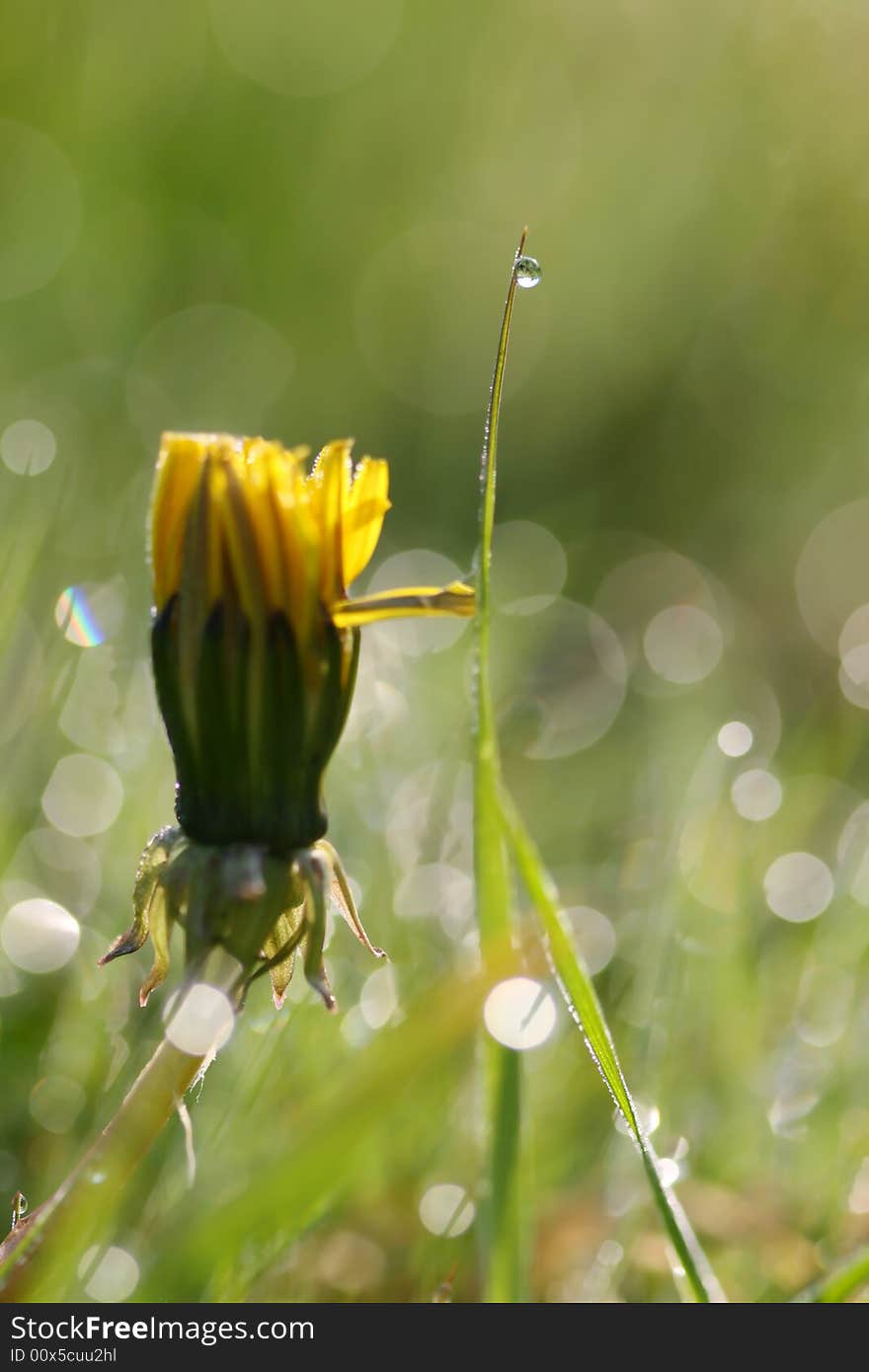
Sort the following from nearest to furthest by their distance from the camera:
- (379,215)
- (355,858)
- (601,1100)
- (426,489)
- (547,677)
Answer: (601,1100) < (355,858) < (547,677) < (426,489) < (379,215)

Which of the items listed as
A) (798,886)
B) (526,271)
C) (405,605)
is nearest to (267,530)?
(405,605)

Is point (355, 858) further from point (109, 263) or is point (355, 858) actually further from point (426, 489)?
point (109, 263)

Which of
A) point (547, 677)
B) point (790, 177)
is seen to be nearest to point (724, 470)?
point (547, 677)

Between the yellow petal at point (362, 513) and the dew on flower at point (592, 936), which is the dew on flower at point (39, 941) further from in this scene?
the yellow petal at point (362, 513)

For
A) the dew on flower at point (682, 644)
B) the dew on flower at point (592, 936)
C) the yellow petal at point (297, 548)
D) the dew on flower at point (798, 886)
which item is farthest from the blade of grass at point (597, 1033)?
the dew on flower at point (682, 644)

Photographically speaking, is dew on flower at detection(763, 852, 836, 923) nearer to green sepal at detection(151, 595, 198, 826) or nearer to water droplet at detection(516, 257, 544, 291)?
water droplet at detection(516, 257, 544, 291)

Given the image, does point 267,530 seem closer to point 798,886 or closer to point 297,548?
point 297,548
